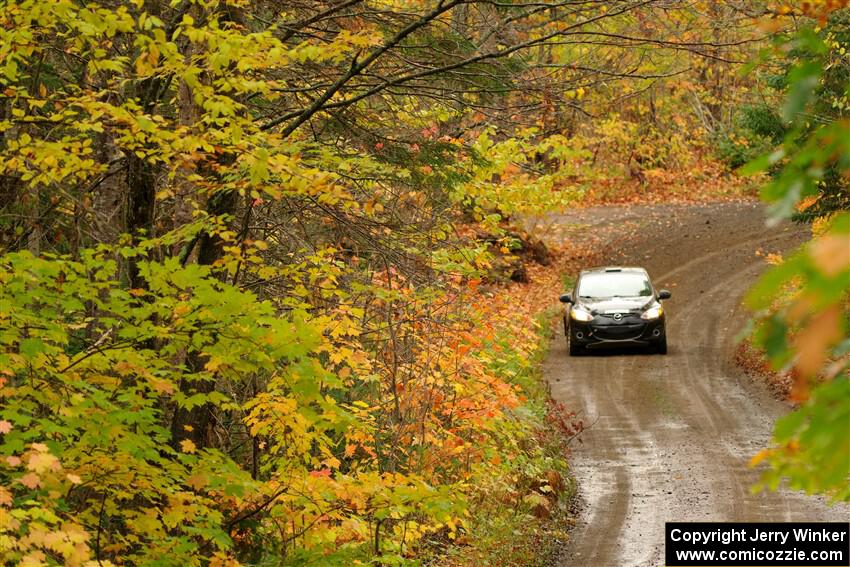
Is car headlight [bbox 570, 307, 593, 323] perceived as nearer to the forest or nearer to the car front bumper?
the car front bumper

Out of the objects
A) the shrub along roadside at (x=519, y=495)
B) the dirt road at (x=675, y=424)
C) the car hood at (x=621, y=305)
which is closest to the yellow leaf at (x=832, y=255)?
the shrub along roadside at (x=519, y=495)

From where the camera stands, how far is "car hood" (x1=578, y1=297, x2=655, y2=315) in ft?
72.1

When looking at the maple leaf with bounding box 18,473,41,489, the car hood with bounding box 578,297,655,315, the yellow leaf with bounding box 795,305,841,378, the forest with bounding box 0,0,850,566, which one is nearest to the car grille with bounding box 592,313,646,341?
the car hood with bounding box 578,297,655,315

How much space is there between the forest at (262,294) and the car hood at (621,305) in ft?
27.9

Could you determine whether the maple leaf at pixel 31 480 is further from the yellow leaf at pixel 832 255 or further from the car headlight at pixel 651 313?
the car headlight at pixel 651 313

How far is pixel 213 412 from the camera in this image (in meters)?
8.95

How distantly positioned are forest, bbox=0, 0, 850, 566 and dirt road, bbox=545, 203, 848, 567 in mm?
983

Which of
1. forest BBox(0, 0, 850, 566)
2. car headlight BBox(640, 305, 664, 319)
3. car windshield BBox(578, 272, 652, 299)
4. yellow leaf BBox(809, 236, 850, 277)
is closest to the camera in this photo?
yellow leaf BBox(809, 236, 850, 277)

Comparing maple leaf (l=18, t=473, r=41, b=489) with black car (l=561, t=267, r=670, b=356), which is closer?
maple leaf (l=18, t=473, r=41, b=489)

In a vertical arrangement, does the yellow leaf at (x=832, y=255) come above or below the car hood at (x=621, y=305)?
below

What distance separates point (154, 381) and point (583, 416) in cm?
1288

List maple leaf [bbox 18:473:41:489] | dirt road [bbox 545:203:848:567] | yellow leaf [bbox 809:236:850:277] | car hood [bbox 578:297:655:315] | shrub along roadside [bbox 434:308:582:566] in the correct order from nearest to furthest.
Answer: yellow leaf [bbox 809:236:850:277], maple leaf [bbox 18:473:41:489], shrub along roadside [bbox 434:308:582:566], dirt road [bbox 545:203:848:567], car hood [bbox 578:297:655:315]

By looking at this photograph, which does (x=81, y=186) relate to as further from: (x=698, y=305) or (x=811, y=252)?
(x=698, y=305)

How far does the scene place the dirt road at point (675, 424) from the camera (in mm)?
12070
